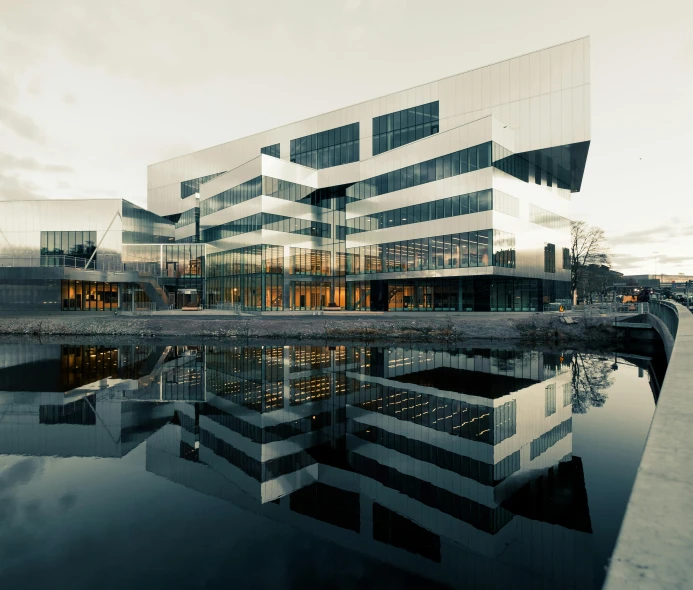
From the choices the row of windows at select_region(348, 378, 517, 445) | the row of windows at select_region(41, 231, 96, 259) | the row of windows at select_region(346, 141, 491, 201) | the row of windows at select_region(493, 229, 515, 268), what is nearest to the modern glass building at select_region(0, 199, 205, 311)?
the row of windows at select_region(41, 231, 96, 259)

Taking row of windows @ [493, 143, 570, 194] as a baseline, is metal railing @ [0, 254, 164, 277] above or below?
below

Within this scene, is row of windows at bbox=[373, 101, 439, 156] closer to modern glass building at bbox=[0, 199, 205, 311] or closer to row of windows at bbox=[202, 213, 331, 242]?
row of windows at bbox=[202, 213, 331, 242]

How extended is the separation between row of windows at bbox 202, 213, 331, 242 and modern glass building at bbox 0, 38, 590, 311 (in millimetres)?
187

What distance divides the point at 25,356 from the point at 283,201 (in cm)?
3683

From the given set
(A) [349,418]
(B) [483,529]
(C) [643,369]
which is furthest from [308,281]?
(B) [483,529]

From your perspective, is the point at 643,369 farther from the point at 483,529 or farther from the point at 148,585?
the point at 148,585

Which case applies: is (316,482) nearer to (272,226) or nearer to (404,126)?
(272,226)

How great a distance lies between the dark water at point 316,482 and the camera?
591 cm

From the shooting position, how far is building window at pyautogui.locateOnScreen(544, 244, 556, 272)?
5667cm

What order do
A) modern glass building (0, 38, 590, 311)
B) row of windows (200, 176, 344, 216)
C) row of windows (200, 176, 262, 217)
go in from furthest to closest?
row of windows (200, 176, 262, 217) → row of windows (200, 176, 344, 216) → modern glass building (0, 38, 590, 311)

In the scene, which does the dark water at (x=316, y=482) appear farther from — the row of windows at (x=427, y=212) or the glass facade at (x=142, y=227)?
the glass facade at (x=142, y=227)

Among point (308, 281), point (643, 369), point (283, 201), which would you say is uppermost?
point (283, 201)

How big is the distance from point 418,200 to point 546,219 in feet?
58.5

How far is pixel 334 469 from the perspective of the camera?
913 centimetres
